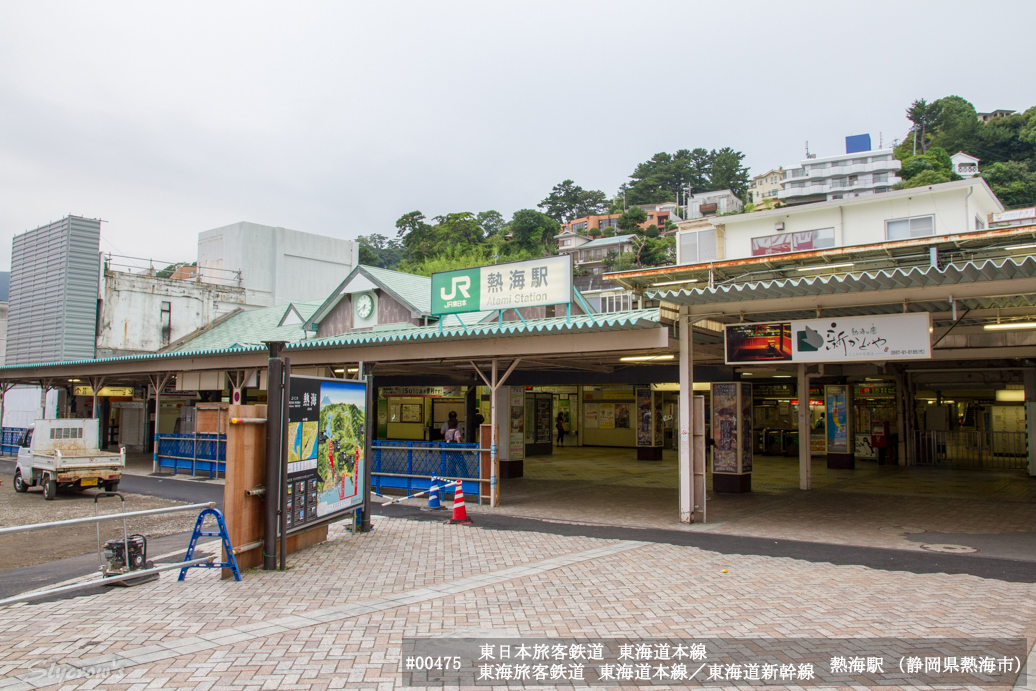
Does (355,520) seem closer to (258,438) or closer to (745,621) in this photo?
(258,438)

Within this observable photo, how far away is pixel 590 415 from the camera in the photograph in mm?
30828

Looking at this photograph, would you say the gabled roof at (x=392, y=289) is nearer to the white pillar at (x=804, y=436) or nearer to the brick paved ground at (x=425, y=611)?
the white pillar at (x=804, y=436)

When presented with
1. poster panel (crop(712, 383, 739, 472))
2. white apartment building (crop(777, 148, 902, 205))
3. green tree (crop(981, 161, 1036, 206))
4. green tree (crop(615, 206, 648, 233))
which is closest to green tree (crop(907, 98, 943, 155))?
white apartment building (crop(777, 148, 902, 205))

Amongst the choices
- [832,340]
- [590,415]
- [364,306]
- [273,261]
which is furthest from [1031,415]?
[273,261]

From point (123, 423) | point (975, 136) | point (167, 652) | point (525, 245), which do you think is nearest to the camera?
point (167, 652)

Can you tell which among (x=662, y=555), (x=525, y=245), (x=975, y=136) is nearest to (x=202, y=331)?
(x=662, y=555)

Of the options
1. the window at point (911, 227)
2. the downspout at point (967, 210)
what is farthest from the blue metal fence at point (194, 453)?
the downspout at point (967, 210)

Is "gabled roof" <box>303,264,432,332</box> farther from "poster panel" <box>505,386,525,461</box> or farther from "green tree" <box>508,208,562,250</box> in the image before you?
"green tree" <box>508,208,562,250</box>

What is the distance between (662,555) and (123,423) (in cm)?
2924

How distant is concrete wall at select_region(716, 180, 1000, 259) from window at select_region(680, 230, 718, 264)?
0.64 meters

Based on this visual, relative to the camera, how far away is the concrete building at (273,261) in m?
36.6

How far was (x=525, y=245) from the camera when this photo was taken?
84.2 metres

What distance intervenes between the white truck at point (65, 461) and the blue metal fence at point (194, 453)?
2.93 meters

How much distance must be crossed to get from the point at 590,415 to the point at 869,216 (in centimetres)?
1470
